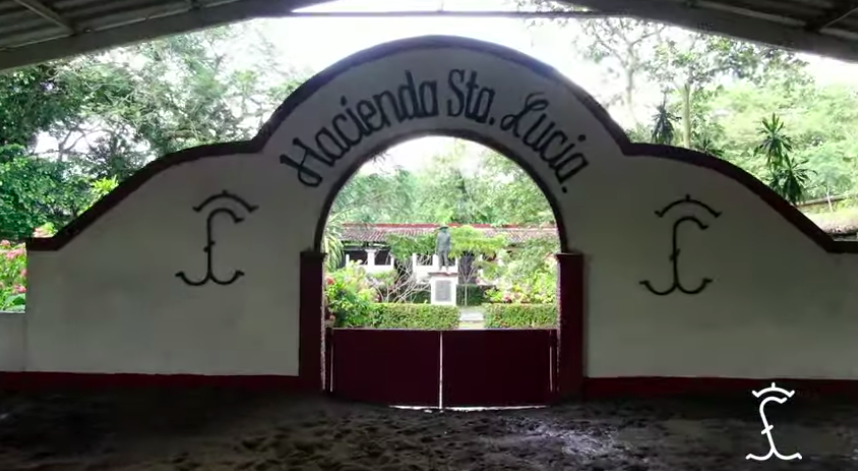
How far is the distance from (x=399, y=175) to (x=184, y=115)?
15.0ft

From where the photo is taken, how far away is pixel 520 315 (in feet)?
43.7

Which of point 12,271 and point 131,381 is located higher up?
point 12,271

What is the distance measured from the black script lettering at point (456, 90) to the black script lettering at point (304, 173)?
134cm

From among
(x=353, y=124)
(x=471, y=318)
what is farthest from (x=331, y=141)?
(x=471, y=318)

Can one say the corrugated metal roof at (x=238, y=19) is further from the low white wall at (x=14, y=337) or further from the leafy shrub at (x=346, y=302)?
the leafy shrub at (x=346, y=302)

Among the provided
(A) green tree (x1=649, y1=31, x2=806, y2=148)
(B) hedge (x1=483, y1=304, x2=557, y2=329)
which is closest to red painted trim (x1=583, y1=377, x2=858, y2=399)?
(B) hedge (x1=483, y1=304, x2=557, y2=329)

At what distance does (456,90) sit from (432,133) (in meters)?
0.45

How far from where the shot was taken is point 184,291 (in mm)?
6641

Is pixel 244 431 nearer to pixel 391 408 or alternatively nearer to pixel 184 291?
pixel 391 408

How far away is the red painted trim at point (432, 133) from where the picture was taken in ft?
21.5

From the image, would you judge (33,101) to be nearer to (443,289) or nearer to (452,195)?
(443,289)

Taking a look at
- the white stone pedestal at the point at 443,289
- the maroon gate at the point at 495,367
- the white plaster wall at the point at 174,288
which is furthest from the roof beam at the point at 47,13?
the white stone pedestal at the point at 443,289

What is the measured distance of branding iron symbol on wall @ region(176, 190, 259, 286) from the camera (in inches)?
260

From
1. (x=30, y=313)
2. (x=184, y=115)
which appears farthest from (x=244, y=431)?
(x=184, y=115)
